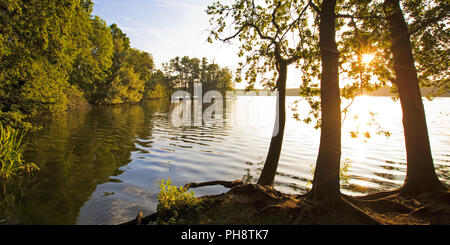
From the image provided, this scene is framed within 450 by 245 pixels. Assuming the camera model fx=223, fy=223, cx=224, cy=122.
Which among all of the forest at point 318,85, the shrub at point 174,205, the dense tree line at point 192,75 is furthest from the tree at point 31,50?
the dense tree line at point 192,75

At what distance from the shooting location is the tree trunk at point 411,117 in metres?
7.07

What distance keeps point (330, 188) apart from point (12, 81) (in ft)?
67.1

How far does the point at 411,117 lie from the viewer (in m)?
Answer: 7.31

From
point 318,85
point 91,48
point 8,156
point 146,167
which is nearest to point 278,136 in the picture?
point 318,85

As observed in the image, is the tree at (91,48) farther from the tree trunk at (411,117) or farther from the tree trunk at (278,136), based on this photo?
the tree trunk at (411,117)

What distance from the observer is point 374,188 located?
1083cm

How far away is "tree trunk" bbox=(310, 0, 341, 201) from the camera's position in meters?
6.11

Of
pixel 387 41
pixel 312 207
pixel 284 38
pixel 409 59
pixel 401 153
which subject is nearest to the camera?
pixel 312 207

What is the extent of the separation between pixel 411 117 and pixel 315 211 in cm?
480

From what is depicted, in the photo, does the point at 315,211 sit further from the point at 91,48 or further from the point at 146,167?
the point at 91,48

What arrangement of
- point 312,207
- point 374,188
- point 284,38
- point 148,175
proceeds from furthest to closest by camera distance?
point 148,175, point 374,188, point 284,38, point 312,207

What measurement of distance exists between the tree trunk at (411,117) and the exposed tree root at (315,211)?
1.75ft
